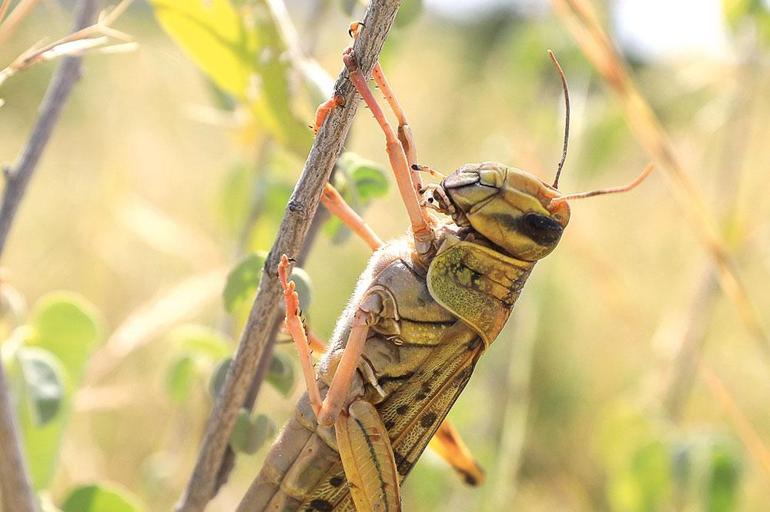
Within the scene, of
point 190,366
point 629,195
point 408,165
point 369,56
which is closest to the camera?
point 369,56

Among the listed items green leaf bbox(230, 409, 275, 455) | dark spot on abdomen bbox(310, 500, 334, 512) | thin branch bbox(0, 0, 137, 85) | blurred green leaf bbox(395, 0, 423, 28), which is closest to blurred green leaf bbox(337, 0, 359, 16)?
blurred green leaf bbox(395, 0, 423, 28)

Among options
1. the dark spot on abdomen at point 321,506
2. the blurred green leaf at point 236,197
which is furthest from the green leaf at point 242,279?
the blurred green leaf at point 236,197

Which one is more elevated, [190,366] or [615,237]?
[615,237]

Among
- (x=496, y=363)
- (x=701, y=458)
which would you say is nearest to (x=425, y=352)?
(x=701, y=458)

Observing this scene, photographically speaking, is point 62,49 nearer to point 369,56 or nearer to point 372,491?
point 369,56

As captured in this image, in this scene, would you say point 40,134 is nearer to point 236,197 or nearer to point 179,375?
point 179,375

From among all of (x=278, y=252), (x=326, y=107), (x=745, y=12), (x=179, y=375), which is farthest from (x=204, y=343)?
(x=745, y=12)
